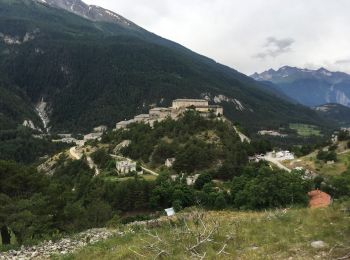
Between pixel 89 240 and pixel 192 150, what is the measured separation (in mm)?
67930

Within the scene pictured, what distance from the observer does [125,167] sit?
8456 cm

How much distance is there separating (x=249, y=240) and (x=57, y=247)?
9.04 metres

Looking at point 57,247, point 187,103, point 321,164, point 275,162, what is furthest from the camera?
point 187,103

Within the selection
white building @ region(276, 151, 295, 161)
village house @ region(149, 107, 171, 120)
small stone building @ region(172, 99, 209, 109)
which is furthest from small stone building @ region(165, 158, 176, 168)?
small stone building @ region(172, 99, 209, 109)

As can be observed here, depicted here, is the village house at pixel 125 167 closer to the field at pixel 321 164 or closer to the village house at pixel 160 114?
the field at pixel 321 164

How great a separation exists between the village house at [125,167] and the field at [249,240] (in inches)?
2562

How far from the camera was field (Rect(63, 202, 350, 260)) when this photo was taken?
46.8 feet

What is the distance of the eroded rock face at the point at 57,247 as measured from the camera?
1897 centimetres

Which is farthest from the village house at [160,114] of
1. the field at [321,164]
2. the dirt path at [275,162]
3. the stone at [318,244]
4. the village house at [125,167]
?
the stone at [318,244]

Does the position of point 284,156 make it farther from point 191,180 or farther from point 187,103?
point 187,103

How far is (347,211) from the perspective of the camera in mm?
17422

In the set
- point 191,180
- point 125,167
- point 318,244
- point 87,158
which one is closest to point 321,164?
point 191,180

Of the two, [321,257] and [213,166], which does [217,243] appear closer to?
[321,257]

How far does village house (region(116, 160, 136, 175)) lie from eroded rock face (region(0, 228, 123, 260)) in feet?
201
